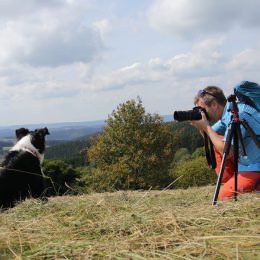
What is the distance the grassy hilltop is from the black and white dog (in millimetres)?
A: 3349

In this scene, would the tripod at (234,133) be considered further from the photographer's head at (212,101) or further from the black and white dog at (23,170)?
the black and white dog at (23,170)

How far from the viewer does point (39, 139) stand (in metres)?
7.84

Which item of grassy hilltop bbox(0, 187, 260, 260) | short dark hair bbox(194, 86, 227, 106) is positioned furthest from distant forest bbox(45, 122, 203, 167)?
grassy hilltop bbox(0, 187, 260, 260)

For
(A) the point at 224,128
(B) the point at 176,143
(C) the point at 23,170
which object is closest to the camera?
(A) the point at 224,128

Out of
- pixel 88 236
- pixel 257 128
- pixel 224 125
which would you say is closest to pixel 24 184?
pixel 224 125

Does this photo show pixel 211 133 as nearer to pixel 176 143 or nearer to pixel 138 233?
pixel 138 233

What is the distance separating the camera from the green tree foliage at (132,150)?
36.0 m

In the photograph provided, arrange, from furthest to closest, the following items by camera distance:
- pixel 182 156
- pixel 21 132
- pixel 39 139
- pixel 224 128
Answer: pixel 182 156 < pixel 21 132 < pixel 39 139 < pixel 224 128

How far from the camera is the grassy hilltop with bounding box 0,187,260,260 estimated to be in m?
2.31

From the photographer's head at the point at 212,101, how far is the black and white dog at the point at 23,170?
10.4ft

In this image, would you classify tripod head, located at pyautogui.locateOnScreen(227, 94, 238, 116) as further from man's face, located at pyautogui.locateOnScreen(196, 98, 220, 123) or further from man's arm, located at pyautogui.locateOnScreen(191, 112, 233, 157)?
man's face, located at pyautogui.locateOnScreen(196, 98, 220, 123)

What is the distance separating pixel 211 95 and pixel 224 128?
0.44 meters

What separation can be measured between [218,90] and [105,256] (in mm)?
3673

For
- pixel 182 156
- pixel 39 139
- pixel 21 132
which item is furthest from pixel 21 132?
pixel 182 156
